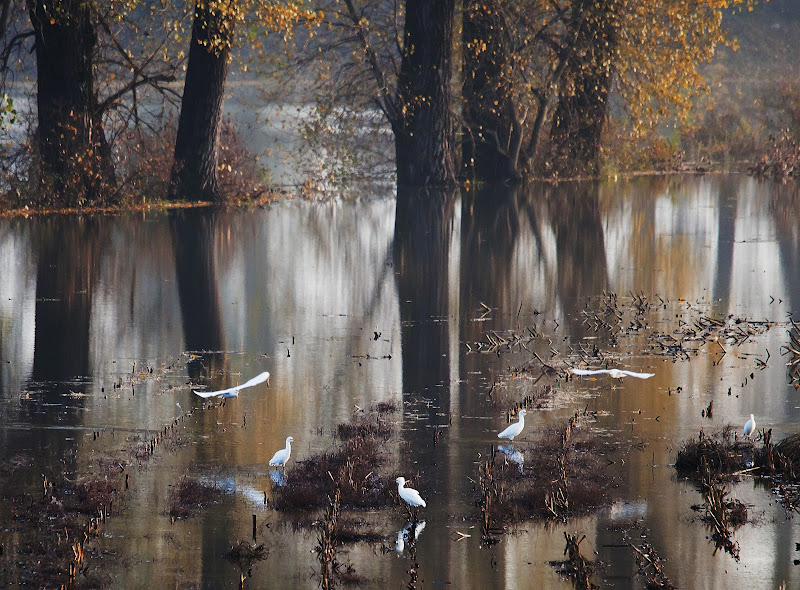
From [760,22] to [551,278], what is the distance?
6986 centimetres

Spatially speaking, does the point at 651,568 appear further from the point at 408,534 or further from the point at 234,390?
the point at 234,390

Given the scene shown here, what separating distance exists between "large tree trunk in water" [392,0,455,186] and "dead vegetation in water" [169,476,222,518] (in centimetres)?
2402

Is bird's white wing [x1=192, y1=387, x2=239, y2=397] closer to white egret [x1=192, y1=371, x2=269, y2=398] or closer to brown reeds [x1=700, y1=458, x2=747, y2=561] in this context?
white egret [x1=192, y1=371, x2=269, y2=398]

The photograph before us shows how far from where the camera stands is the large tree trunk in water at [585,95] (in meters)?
33.3

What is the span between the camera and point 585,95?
35594 millimetres

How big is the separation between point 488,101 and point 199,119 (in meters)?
9.77

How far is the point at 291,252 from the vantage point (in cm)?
2073

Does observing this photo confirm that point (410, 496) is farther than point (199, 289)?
No

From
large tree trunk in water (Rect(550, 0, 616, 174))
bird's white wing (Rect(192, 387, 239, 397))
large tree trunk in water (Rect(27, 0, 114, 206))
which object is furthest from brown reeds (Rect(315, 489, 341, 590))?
large tree trunk in water (Rect(550, 0, 616, 174))

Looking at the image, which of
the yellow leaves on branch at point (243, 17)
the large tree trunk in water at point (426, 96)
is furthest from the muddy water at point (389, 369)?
the large tree trunk in water at point (426, 96)

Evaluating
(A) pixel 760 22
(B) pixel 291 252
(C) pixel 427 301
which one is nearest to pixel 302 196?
(B) pixel 291 252

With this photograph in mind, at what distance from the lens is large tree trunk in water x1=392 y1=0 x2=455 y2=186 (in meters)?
31.3

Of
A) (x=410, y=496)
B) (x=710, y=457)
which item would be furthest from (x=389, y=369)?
(x=410, y=496)

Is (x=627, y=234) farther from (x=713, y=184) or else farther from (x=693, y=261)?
(x=713, y=184)
